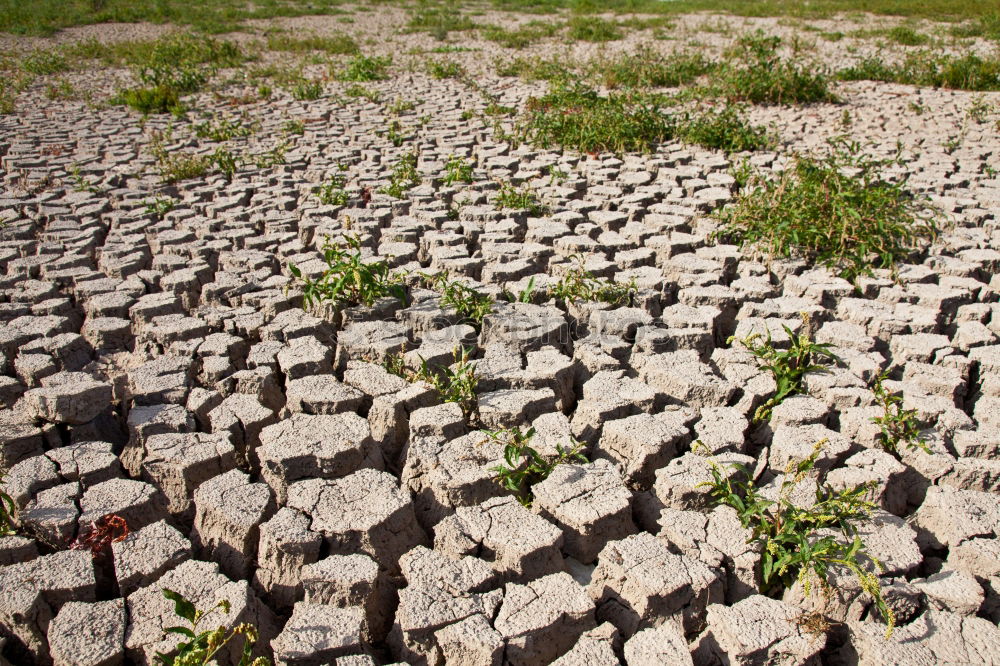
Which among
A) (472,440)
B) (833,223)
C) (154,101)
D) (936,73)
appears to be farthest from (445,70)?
(472,440)

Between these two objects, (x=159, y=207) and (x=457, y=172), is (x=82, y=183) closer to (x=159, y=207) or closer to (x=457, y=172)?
(x=159, y=207)

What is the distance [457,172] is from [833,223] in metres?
2.92

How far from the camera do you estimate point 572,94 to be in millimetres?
7914

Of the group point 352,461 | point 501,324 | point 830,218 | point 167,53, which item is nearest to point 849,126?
point 830,218

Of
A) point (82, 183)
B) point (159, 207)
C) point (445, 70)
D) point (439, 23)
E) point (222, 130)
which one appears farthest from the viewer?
point (439, 23)

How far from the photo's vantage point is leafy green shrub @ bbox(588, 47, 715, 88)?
9.90 meters

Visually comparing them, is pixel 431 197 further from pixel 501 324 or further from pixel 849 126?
pixel 849 126

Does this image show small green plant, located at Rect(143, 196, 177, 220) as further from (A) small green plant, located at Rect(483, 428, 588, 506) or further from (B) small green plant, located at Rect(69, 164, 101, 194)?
(A) small green plant, located at Rect(483, 428, 588, 506)

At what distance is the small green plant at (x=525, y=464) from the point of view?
8.29 ft

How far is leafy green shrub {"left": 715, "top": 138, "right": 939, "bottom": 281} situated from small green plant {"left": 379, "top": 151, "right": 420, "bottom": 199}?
2427 mm

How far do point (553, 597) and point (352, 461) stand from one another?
964 mm

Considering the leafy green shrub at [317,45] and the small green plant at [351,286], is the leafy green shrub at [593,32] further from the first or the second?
the small green plant at [351,286]

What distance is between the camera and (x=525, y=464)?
261 cm

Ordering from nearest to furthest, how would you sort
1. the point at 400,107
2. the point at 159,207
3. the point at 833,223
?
the point at 833,223, the point at 159,207, the point at 400,107
